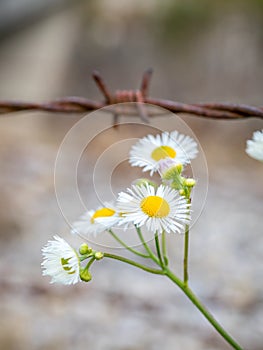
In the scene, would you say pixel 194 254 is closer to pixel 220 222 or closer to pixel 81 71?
pixel 220 222

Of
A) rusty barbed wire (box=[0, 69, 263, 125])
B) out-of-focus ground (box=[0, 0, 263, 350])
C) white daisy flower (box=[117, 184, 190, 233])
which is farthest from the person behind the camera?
out-of-focus ground (box=[0, 0, 263, 350])

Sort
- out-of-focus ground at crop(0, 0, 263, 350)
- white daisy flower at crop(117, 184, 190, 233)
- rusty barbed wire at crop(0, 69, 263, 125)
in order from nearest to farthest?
1. white daisy flower at crop(117, 184, 190, 233)
2. rusty barbed wire at crop(0, 69, 263, 125)
3. out-of-focus ground at crop(0, 0, 263, 350)

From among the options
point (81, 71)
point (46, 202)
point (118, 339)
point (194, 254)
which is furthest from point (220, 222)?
point (81, 71)

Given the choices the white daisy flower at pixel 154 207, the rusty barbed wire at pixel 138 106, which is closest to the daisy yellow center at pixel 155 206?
the white daisy flower at pixel 154 207

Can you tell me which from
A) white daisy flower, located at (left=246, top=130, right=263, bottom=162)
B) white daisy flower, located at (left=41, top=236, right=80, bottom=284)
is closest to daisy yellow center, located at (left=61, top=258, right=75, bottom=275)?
white daisy flower, located at (left=41, top=236, right=80, bottom=284)

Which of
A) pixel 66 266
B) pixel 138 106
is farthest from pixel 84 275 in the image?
pixel 138 106

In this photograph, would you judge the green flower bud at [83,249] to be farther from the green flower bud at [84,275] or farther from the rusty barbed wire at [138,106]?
the rusty barbed wire at [138,106]

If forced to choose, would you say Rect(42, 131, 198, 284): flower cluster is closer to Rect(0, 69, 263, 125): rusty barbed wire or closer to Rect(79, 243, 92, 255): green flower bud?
Rect(79, 243, 92, 255): green flower bud

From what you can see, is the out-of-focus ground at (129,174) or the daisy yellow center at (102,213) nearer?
the daisy yellow center at (102,213)
